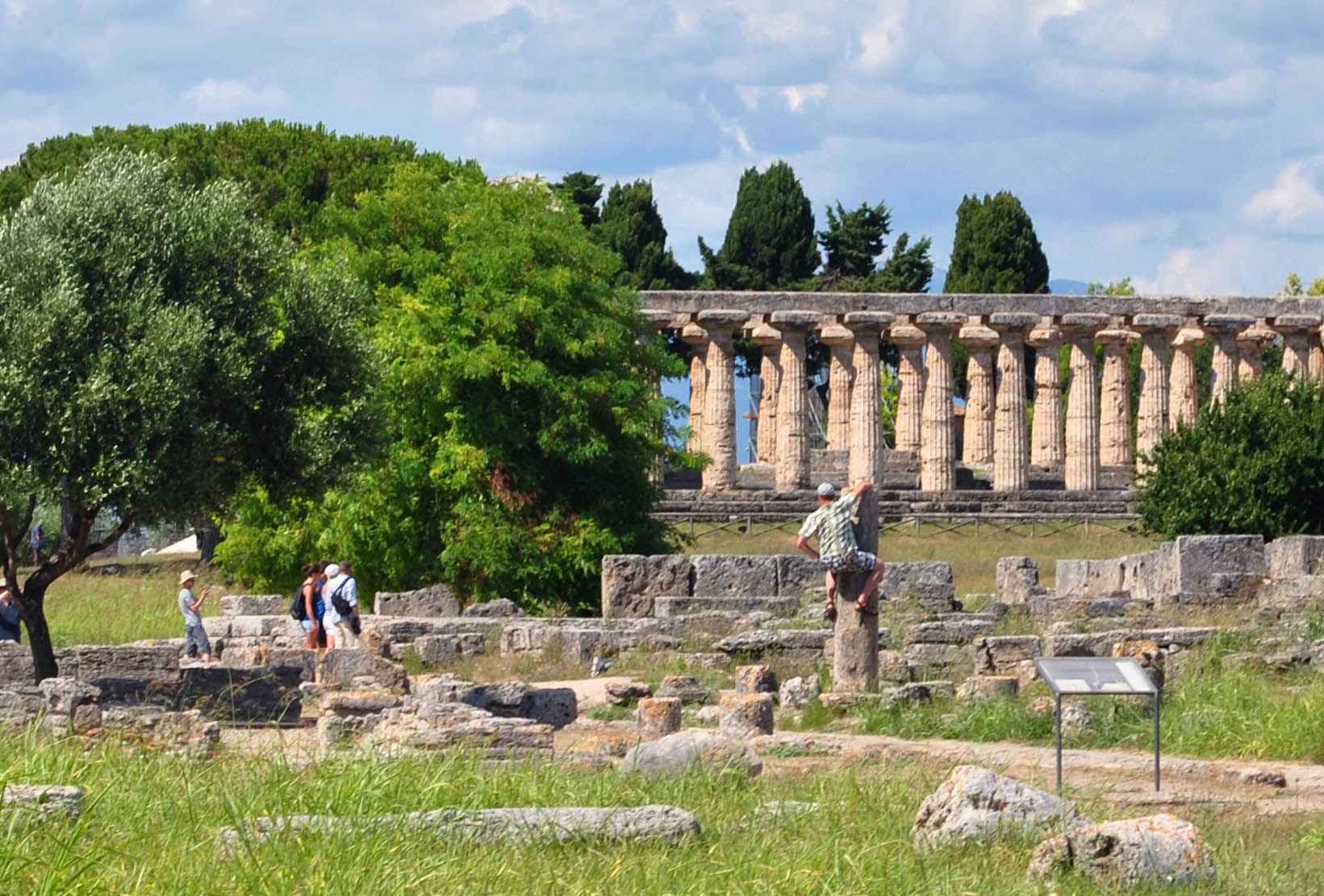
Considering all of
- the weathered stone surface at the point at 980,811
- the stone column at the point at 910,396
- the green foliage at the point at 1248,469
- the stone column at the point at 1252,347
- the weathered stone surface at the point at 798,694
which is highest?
the stone column at the point at 1252,347

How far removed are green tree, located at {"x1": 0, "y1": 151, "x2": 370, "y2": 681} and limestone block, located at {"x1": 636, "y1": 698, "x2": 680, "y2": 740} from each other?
18.7 ft

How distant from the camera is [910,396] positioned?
2168 inches

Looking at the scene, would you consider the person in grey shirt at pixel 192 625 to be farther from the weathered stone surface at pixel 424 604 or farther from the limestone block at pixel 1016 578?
the limestone block at pixel 1016 578

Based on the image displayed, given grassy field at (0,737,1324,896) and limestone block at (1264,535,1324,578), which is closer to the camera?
grassy field at (0,737,1324,896)

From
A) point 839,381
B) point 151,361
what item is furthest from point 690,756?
point 839,381

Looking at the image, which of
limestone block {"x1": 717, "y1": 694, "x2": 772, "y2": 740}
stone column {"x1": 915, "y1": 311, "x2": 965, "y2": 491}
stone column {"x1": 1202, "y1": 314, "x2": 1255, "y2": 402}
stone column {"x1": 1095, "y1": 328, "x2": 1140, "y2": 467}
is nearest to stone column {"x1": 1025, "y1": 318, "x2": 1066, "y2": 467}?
stone column {"x1": 1095, "y1": 328, "x2": 1140, "y2": 467}

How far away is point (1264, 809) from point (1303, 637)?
9.30m

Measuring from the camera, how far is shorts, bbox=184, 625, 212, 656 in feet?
79.6

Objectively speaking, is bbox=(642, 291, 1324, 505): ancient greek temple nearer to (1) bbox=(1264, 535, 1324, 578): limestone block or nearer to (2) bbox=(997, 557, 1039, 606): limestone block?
(2) bbox=(997, 557, 1039, 606): limestone block

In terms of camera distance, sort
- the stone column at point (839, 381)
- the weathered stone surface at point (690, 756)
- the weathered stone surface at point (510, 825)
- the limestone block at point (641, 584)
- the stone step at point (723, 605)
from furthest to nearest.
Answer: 1. the stone column at point (839, 381)
2. the limestone block at point (641, 584)
3. the stone step at point (723, 605)
4. the weathered stone surface at point (690, 756)
5. the weathered stone surface at point (510, 825)

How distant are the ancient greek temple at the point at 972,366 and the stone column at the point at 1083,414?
0.13 feet

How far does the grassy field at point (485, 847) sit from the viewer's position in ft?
28.6

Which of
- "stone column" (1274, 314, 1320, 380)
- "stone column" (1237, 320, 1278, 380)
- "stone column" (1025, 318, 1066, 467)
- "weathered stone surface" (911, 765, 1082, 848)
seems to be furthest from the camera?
"stone column" (1025, 318, 1066, 467)

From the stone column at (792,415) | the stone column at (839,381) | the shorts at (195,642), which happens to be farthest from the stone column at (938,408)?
the shorts at (195,642)
